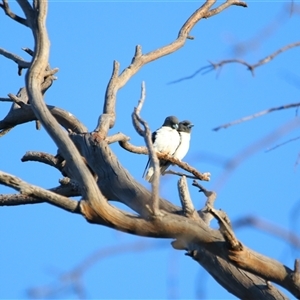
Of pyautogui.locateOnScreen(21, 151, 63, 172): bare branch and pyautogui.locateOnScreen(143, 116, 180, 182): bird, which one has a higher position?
pyautogui.locateOnScreen(143, 116, 180, 182): bird

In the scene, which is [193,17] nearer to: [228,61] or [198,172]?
[198,172]

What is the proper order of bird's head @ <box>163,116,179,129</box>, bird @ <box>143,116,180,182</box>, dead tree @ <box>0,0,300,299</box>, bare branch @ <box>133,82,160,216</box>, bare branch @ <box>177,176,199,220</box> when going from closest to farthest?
bare branch @ <box>133,82,160,216</box>, dead tree @ <box>0,0,300,299</box>, bare branch @ <box>177,176,199,220</box>, bird @ <box>143,116,180,182</box>, bird's head @ <box>163,116,179,129</box>

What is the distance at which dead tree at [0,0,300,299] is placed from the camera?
3.51m

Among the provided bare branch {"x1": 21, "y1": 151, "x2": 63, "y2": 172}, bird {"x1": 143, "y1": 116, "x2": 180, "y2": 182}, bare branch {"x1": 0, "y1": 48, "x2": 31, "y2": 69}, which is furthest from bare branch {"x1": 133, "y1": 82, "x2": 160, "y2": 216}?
bird {"x1": 143, "y1": 116, "x2": 180, "y2": 182}

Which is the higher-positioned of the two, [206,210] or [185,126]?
[185,126]

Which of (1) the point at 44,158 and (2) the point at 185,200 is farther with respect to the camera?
(1) the point at 44,158

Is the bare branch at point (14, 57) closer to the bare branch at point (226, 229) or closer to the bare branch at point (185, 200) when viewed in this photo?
the bare branch at point (185, 200)

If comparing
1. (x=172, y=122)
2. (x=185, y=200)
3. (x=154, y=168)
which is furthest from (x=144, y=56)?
(x=172, y=122)

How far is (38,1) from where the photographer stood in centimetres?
417

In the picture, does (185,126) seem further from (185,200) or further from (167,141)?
(185,200)

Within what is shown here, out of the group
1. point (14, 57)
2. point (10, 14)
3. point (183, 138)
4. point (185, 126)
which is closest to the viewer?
point (10, 14)

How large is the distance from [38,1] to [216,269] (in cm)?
180

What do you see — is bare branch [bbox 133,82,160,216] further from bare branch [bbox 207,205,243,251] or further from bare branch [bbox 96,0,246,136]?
bare branch [bbox 96,0,246,136]

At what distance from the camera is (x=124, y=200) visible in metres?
4.72
